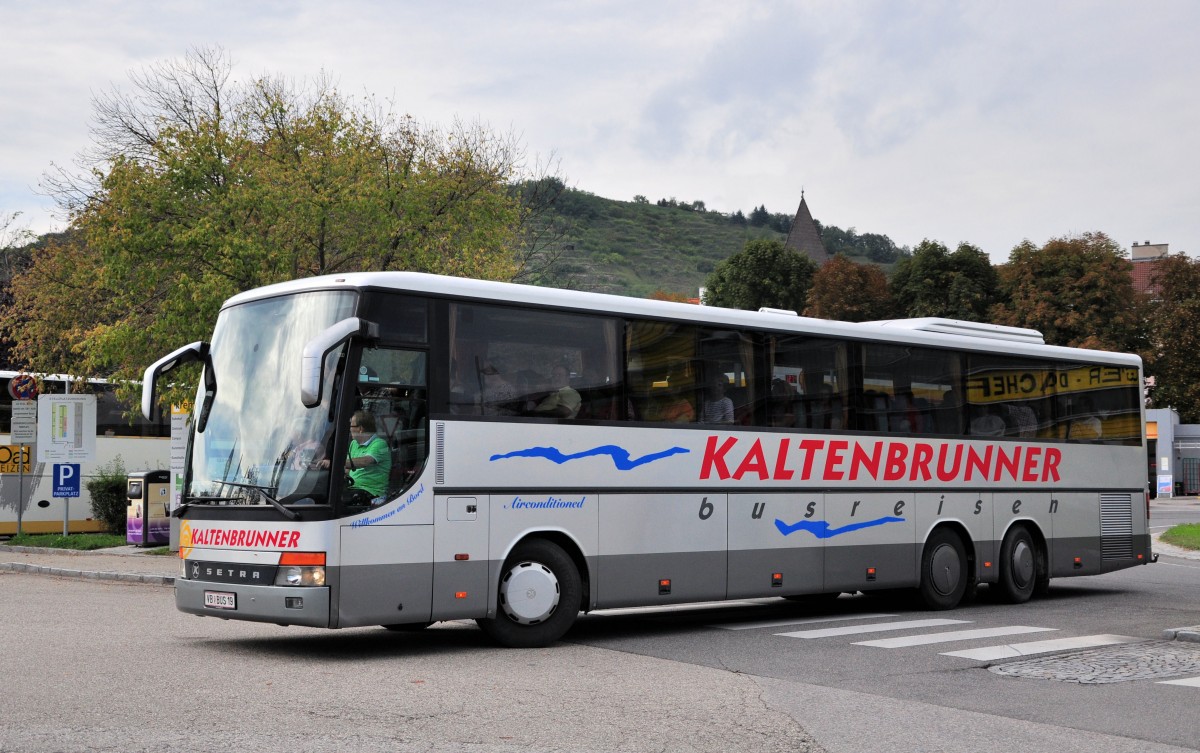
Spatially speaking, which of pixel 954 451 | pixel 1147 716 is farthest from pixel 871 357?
pixel 1147 716

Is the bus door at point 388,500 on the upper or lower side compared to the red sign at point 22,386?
lower

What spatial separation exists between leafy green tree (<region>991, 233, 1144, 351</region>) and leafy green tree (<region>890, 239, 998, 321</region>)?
272 centimetres

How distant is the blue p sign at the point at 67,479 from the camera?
27094mm

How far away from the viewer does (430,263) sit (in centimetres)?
2600

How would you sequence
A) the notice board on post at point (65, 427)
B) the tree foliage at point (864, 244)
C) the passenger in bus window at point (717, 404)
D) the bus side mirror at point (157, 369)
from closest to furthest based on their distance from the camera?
1. the bus side mirror at point (157, 369)
2. the passenger in bus window at point (717, 404)
3. the notice board on post at point (65, 427)
4. the tree foliage at point (864, 244)

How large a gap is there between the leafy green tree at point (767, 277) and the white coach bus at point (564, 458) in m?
74.8

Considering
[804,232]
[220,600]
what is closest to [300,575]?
[220,600]

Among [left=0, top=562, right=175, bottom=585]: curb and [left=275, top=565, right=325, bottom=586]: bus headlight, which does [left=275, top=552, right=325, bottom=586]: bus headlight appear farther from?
[left=0, top=562, right=175, bottom=585]: curb

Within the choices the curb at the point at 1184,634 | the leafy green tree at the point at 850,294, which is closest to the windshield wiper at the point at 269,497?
the curb at the point at 1184,634

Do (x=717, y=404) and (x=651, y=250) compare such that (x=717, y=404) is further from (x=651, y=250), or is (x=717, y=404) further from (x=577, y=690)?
(x=651, y=250)

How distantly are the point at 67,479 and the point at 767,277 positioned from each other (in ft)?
228

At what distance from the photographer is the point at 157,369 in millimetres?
12227

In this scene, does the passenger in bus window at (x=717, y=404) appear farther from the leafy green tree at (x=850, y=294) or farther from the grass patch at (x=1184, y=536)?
A: the leafy green tree at (x=850, y=294)

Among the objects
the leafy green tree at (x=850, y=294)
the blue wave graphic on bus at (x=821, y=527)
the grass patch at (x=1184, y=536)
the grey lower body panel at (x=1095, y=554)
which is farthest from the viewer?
the leafy green tree at (x=850, y=294)
